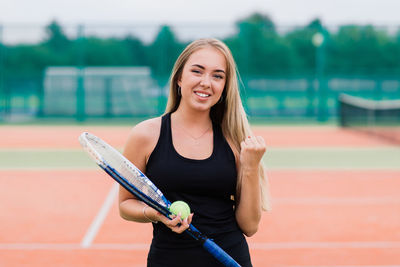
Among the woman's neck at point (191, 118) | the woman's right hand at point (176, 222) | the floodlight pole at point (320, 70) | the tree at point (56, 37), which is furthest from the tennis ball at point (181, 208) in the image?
the tree at point (56, 37)

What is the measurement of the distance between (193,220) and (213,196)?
0.42 ft

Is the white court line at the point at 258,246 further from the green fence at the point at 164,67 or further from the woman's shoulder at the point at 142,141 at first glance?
the green fence at the point at 164,67

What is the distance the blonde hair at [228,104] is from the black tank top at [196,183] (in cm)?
10

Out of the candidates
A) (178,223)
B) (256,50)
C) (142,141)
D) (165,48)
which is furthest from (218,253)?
(256,50)

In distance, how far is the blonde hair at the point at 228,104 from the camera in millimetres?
2299

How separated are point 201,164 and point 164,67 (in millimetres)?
18446

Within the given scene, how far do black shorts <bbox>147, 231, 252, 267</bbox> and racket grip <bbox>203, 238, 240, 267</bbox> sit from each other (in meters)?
0.05

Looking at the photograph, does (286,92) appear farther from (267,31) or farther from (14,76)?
(14,76)

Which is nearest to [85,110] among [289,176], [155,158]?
[289,176]

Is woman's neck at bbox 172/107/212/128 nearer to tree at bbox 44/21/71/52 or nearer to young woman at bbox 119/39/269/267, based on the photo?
young woman at bbox 119/39/269/267

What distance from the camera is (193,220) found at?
2.22m

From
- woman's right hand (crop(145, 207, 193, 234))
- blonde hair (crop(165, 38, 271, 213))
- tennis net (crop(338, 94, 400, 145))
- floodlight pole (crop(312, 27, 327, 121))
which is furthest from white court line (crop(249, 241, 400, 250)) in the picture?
floodlight pole (crop(312, 27, 327, 121))

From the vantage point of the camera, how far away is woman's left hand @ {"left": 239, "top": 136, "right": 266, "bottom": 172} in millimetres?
2193

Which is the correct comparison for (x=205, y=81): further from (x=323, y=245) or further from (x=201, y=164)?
(x=323, y=245)
